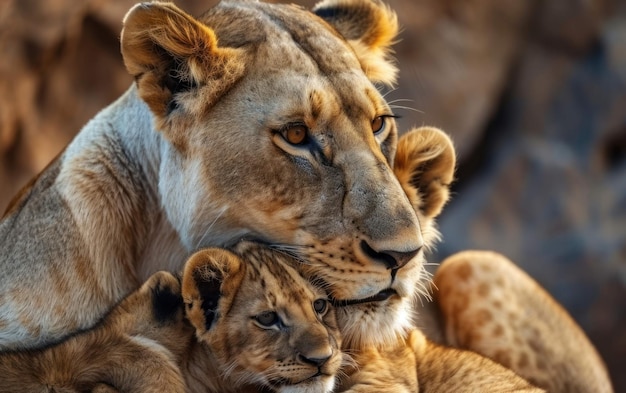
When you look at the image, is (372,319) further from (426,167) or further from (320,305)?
(426,167)

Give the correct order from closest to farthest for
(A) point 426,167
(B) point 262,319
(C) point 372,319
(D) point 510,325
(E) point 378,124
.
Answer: (B) point 262,319 < (C) point 372,319 < (E) point 378,124 < (A) point 426,167 < (D) point 510,325

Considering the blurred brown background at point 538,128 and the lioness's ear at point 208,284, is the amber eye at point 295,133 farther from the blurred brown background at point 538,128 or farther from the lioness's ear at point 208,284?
the blurred brown background at point 538,128

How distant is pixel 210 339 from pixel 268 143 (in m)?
0.65

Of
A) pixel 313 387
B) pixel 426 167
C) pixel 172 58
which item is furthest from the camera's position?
pixel 426 167

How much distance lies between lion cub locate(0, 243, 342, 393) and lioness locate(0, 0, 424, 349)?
0.14 m

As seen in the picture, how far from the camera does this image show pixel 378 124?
3.81m

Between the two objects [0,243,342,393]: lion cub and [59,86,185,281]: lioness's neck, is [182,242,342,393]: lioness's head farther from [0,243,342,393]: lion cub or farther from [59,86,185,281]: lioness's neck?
[59,86,185,281]: lioness's neck

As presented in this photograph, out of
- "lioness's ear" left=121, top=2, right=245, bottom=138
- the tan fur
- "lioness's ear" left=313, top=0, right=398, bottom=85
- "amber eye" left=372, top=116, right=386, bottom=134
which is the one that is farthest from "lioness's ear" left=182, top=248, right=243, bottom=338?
"lioness's ear" left=313, top=0, right=398, bottom=85

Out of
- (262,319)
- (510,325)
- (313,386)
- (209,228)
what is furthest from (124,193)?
(510,325)

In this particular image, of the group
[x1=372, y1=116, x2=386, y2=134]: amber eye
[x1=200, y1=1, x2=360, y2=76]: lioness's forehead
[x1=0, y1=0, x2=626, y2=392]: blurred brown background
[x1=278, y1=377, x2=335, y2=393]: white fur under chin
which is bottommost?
[x1=0, y1=0, x2=626, y2=392]: blurred brown background

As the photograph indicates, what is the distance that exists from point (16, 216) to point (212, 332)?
0.99m

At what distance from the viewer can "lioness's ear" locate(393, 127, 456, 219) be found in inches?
167

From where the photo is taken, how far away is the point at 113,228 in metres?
3.82

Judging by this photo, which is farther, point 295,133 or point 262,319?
point 295,133
